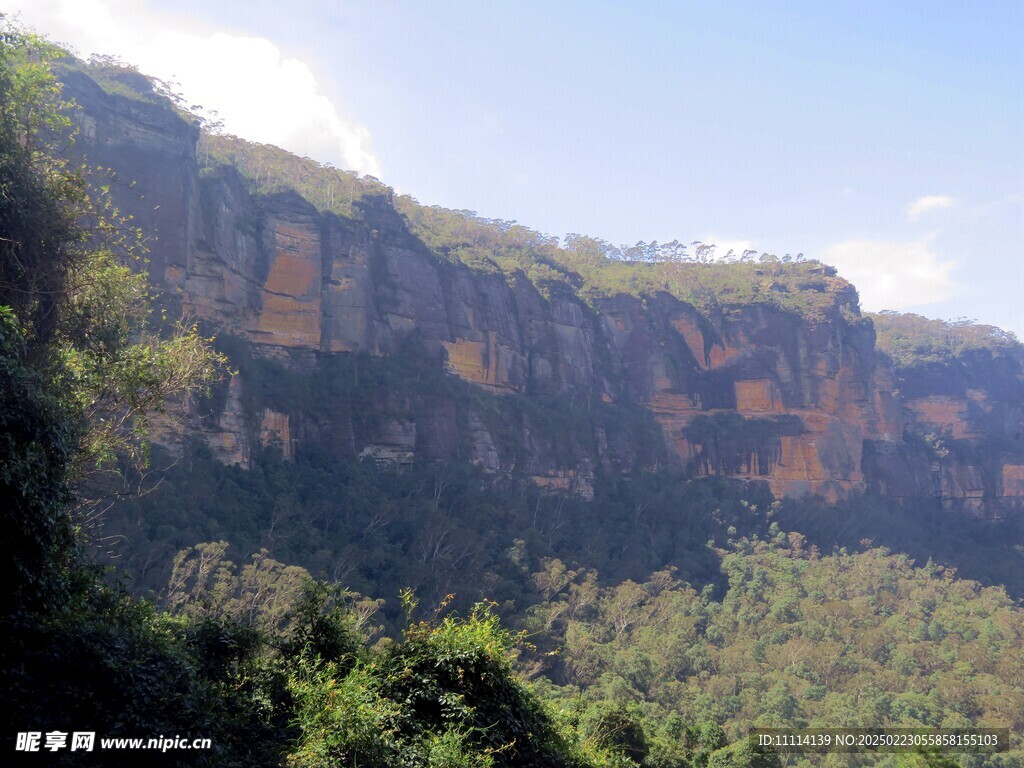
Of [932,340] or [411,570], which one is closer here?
[411,570]

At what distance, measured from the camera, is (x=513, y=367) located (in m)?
50.2

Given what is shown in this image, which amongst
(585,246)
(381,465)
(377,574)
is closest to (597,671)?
(377,574)

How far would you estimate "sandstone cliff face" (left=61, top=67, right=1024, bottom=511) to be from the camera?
116ft

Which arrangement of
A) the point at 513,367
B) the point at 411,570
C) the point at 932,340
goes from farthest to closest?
1. the point at 932,340
2. the point at 513,367
3. the point at 411,570

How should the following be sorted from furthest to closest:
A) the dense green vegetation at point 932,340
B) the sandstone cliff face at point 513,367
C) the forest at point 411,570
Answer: the dense green vegetation at point 932,340, the sandstone cliff face at point 513,367, the forest at point 411,570

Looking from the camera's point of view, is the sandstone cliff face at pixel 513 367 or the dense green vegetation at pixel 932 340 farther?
the dense green vegetation at pixel 932 340

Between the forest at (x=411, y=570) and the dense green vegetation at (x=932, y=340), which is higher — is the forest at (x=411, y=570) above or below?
below

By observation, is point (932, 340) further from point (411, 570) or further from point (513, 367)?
point (411, 570)

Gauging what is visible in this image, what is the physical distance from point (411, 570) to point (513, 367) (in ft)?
66.1

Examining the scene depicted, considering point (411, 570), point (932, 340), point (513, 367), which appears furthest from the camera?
point (932, 340)

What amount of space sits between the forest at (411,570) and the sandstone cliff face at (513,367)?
1227mm

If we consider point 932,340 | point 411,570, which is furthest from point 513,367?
point 932,340

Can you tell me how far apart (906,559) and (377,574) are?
35.2 m

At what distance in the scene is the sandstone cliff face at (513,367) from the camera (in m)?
35.3
